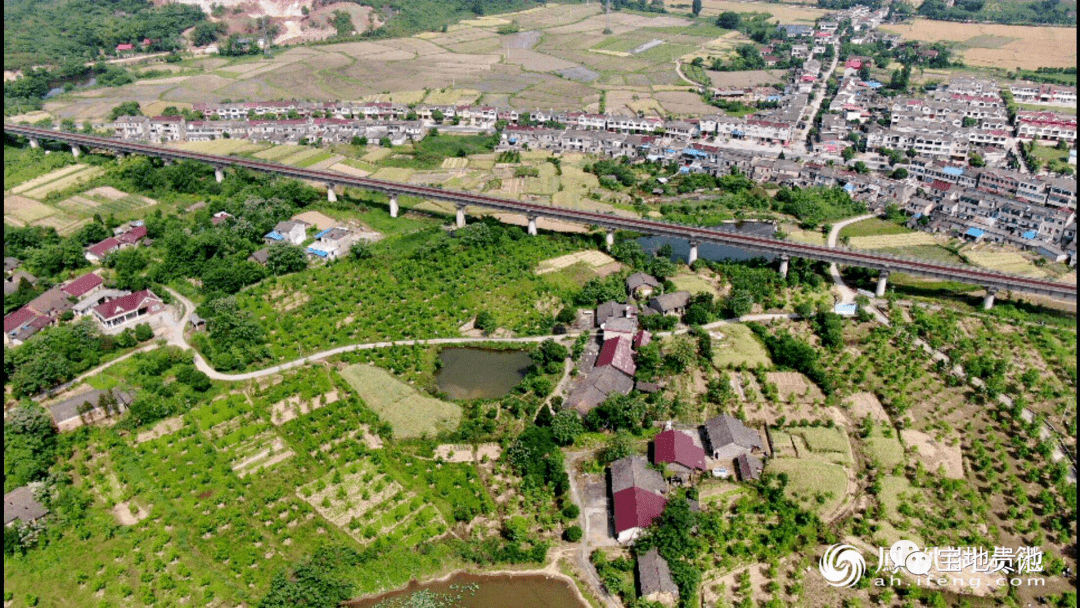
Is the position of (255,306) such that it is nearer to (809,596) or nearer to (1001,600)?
(809,596)

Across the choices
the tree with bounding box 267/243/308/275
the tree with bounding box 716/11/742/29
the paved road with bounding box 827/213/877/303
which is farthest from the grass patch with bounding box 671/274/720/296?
the tree with bounding box 716/11/742/29

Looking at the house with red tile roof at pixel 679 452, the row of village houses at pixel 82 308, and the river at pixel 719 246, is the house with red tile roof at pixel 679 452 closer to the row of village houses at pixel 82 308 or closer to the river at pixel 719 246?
the river at pixel 719 246

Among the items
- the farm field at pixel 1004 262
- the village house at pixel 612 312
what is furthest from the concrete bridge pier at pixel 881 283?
the village house at pixel 612 312

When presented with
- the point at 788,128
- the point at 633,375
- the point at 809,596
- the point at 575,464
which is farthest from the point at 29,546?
Result: the point at 788,128

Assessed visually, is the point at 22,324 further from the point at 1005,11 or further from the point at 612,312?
the point at 1005,11

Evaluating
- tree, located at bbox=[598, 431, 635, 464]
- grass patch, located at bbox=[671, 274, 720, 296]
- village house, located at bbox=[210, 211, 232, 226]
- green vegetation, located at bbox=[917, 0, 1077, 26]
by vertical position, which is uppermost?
green vegetation, located at bbox=[917, 0, 1077, 26]

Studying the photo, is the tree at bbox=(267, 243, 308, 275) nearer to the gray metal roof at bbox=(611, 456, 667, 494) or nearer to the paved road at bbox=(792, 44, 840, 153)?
the gray metal roof at bbox=(611, 456, 667, 494)
